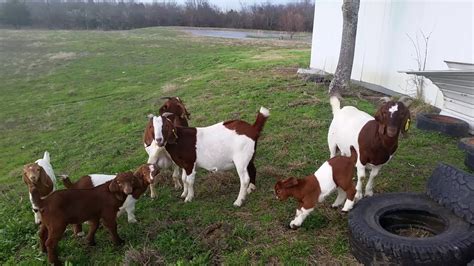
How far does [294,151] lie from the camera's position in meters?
7.58

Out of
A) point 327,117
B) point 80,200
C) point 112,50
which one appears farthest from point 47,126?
point 112,50

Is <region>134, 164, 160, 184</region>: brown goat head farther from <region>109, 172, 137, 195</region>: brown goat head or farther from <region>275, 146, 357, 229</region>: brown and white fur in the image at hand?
<region>275, 146, 357, 229</region>: brown and white fur

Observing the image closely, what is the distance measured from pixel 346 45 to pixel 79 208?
8629 mm

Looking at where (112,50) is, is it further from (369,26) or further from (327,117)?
(327,117)

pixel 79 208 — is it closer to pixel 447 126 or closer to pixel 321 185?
pixel 321 185

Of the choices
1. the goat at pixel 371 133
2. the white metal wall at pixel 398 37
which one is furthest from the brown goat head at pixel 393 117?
the white metal wall at pixel 398 37

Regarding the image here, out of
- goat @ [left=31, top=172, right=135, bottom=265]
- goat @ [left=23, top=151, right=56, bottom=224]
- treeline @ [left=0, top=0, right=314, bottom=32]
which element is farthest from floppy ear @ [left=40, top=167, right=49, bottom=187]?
treeline @ [left=0, top=0, right=314, bottom=32]

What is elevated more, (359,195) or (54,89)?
(359,195)

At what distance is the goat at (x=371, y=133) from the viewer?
4934 mm

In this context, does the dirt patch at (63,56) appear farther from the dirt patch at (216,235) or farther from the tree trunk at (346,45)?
the dirt patch at (216,235)

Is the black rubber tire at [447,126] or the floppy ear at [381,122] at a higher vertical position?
the floppy ear at [381,122]

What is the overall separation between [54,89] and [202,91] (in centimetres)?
872

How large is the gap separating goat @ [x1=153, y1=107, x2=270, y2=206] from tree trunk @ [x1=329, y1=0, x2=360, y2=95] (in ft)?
20.0

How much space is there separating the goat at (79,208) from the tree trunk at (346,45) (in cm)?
767
